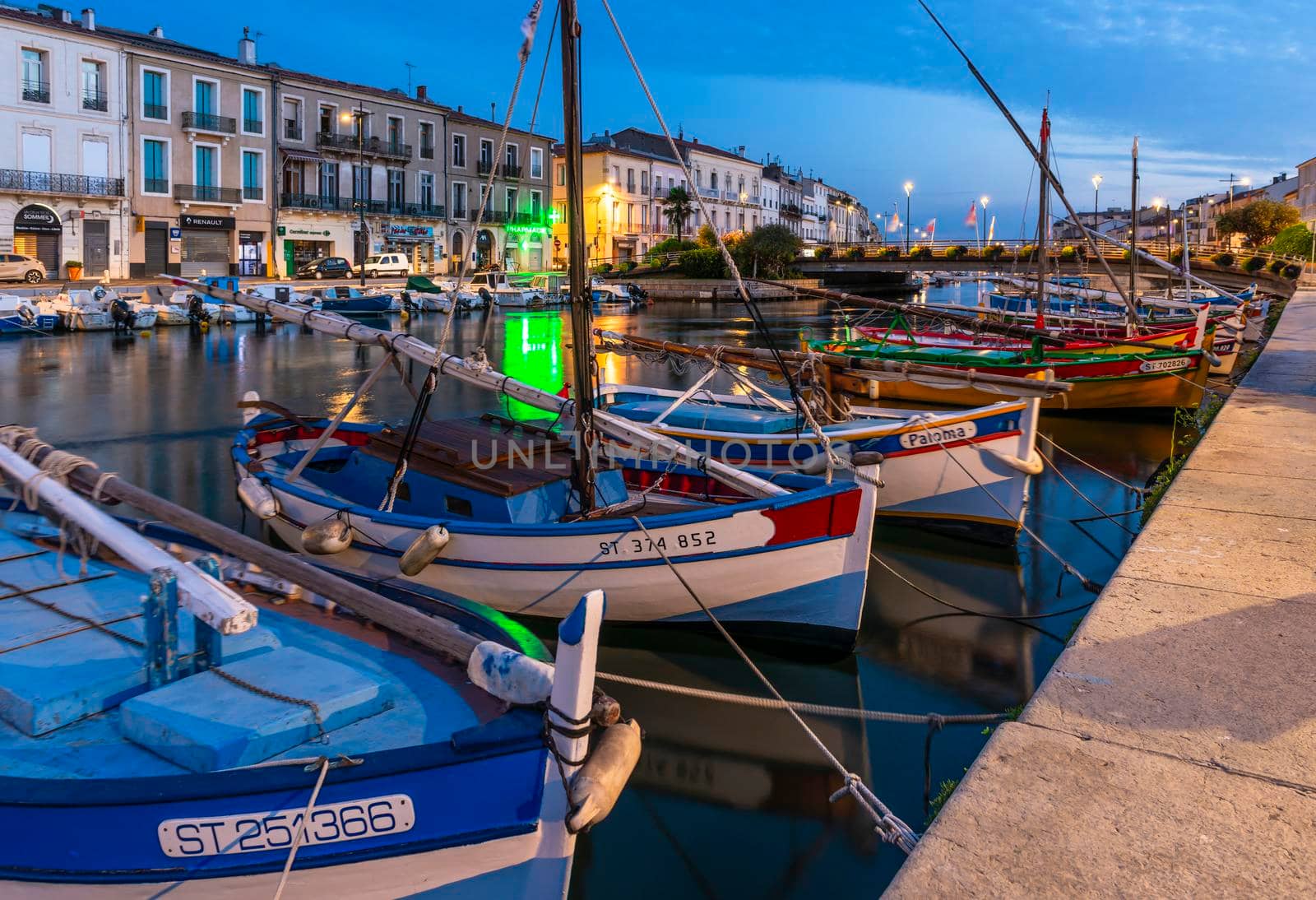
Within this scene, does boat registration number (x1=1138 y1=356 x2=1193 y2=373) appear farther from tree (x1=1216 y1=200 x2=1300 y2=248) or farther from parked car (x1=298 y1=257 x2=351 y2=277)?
tree (x1=1216 y1=200 x2=1300 y2=248)

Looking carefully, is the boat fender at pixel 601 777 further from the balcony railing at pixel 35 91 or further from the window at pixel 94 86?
the window at pixel 94 86

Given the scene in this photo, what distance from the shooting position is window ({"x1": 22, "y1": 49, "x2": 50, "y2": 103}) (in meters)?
39.5

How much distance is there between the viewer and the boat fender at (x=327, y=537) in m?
7.66

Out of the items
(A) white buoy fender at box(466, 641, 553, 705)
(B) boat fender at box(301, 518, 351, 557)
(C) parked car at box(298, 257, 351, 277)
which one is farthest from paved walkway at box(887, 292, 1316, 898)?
(C) parked car at box(298, 257, 351, 277)

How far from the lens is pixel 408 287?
44.6 meters

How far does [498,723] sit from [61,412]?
18809 millimetres

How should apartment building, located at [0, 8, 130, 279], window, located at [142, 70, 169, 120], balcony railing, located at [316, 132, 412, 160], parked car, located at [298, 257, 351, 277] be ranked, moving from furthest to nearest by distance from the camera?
balcony railing, located at [316, 132, 412, 160] → parked car, located at [298, 257, 351, 277] → window, located at [142, 70, 169, 120] → apartment building, located at [0, 8, 130, 279]

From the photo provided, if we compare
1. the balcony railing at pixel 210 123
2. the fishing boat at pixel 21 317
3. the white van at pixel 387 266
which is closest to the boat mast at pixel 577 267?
the fishing boat at pixel 21 317

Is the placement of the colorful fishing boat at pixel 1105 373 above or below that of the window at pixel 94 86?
below

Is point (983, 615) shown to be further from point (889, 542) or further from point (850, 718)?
point (850, 718)

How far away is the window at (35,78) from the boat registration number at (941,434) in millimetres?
42514

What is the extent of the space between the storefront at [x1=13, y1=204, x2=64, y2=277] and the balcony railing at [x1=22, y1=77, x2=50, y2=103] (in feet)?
13.6

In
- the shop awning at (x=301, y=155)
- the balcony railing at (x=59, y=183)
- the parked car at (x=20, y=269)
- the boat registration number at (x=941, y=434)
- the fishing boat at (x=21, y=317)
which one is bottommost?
the boat registration number at (x=941, y=434)

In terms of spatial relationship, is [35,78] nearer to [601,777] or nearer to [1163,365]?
[1163,365]
